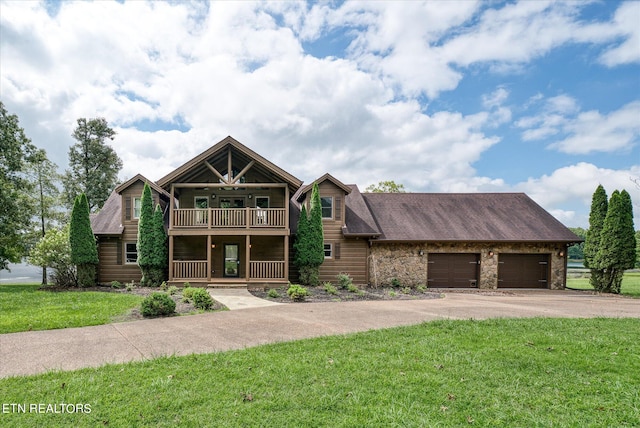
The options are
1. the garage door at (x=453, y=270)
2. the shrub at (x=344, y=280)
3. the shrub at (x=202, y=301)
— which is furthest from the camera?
the garage door at (x=453, y=270)

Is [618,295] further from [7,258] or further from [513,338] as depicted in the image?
[7,258]

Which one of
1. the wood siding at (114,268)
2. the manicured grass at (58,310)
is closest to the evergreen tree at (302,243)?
the manicured grass at (58,310)

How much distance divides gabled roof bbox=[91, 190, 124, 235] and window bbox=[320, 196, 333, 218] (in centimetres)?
1038

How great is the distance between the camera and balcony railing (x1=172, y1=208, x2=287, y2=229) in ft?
50.9

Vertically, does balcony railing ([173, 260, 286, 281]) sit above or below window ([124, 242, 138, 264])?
below

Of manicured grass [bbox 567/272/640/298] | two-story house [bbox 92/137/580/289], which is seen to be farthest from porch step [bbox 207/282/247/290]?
manicured grass [bbox 567/272/640/298]

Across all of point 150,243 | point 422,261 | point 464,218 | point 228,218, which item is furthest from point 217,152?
point 464,218

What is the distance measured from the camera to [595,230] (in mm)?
16406

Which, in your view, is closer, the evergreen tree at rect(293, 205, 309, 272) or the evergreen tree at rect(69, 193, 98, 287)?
the evergreen tree at rect(69, 193, 98, 287)

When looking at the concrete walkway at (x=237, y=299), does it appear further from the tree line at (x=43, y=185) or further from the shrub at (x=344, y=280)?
the tree line at (x=43, y=185)

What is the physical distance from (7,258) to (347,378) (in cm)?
2235

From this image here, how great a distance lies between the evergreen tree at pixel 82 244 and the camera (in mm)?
14922

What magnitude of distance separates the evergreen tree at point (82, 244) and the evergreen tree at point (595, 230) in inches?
955

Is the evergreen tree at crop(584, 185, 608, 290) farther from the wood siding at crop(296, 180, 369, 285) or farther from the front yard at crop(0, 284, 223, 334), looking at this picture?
the front yard at crop(0, 284, 223, 334)
